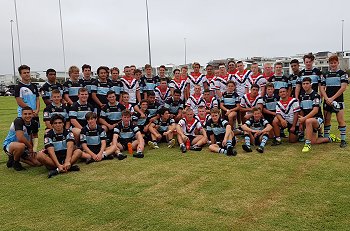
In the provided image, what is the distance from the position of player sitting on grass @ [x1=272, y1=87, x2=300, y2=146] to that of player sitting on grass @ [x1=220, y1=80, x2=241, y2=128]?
101 cm

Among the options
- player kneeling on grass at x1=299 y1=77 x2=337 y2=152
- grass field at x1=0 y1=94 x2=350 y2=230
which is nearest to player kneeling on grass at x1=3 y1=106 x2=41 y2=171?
grass field at x1=0 y1=94 x2=350 y2=230

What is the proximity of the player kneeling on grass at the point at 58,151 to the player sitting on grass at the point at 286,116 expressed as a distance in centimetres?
421

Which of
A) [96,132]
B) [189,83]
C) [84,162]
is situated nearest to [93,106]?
[96,132]

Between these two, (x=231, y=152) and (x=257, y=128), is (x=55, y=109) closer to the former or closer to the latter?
(x=231, y=152)

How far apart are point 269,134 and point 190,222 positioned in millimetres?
4643

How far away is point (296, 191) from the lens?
13.6ft

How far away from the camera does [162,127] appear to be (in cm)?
793

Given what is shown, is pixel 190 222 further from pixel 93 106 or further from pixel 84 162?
pixel 93 106

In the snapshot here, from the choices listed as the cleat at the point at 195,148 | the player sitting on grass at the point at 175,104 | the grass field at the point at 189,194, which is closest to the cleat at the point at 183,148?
the cleat at the point at 195,148

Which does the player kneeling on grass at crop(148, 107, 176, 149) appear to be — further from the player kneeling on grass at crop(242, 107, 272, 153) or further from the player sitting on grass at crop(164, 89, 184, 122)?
the player kneeling on grass at crop(242, 107, 272, 153)

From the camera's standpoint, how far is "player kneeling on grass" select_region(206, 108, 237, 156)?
21.5 ft

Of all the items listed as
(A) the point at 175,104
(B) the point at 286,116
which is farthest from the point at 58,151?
(B) the point at 286,116

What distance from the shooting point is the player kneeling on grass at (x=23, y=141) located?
5.82 metres

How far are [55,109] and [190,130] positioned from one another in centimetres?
299
